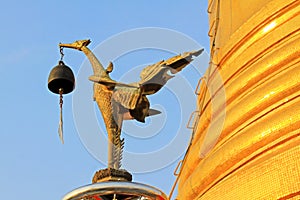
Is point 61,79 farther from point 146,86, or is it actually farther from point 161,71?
point 161,71

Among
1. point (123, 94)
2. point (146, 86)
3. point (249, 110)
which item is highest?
point (249, 110)

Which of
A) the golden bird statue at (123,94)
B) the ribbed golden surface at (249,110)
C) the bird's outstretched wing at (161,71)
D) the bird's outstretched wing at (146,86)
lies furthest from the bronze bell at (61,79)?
the ribbed golden surface at (249,110)

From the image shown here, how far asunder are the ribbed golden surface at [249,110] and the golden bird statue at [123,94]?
780 millimetres

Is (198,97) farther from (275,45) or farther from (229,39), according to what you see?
(275,45)

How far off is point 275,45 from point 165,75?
1.26 meters

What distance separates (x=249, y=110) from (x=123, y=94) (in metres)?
1.34

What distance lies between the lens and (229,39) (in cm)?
891

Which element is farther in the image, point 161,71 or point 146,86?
point 161,71

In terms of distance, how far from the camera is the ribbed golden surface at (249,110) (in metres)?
6.70

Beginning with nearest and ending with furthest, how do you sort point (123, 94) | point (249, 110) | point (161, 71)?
point (123, 94) → point (161, 71) → point (249, 110)

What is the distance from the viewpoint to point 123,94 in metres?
6.99

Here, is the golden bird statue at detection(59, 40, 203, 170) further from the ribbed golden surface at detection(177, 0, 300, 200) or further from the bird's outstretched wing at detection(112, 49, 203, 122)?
the ribbed golden surface at detection(177, 0, 300, 200)

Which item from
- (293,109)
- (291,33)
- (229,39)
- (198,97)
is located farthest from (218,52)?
(293,109)

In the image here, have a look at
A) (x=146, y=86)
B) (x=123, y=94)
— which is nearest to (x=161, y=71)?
(x=146, y=86)
